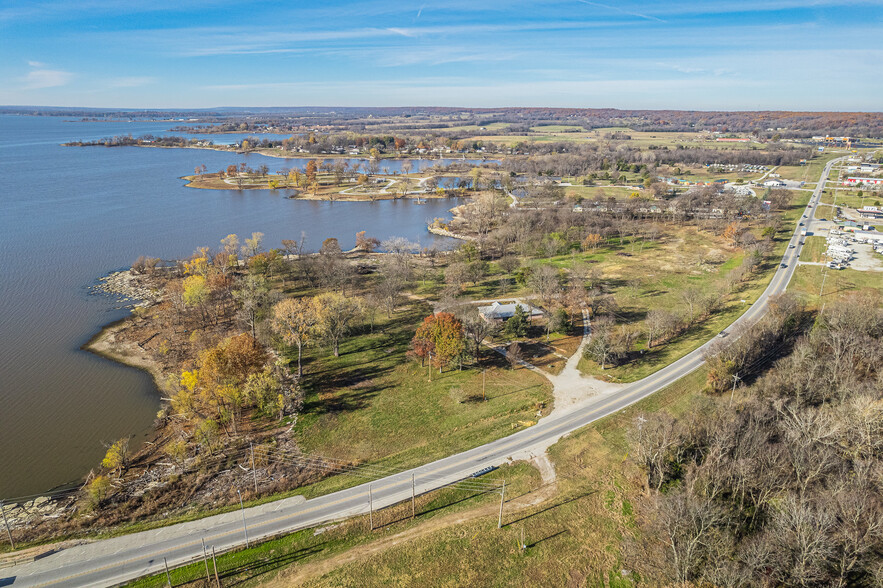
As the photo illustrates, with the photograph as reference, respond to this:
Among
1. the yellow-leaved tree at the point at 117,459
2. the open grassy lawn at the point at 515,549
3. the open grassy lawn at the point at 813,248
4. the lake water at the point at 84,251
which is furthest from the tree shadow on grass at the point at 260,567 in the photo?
the open grassy lawn at the point at 813,248

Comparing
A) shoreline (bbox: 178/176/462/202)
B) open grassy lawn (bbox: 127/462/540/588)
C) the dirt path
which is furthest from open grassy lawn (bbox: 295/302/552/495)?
shoreline (bbox: 178/176/462/202)

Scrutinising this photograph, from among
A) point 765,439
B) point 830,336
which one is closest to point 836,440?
point 765,439

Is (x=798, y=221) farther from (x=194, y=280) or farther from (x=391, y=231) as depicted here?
(x=194, y=280)

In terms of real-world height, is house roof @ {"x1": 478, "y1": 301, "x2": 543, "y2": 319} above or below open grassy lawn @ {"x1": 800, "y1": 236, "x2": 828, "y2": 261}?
below

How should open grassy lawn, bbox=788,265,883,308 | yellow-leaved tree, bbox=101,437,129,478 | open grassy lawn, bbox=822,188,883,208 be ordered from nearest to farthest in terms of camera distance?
yellow-leaved tree, bbox=101,437,129,478
open grassy lawn, bbox=788,265,883,308
open grassy lawn, bbox=822,188,883,208

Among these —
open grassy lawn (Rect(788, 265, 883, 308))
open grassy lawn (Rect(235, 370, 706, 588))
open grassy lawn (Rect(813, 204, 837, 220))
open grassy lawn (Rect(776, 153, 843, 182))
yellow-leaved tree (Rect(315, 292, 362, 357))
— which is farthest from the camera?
open grassy lawn (Rect(776, 153, 843, 182))

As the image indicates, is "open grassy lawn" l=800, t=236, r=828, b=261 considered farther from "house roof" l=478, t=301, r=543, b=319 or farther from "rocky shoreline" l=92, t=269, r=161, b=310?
"rocky shoreline" l=92, t=269, r=161, b=310

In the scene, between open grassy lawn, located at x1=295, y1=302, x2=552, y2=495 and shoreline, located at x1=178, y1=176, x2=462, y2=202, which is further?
shoreline, located at x1=178, y1=176, x2=462, y2=202
